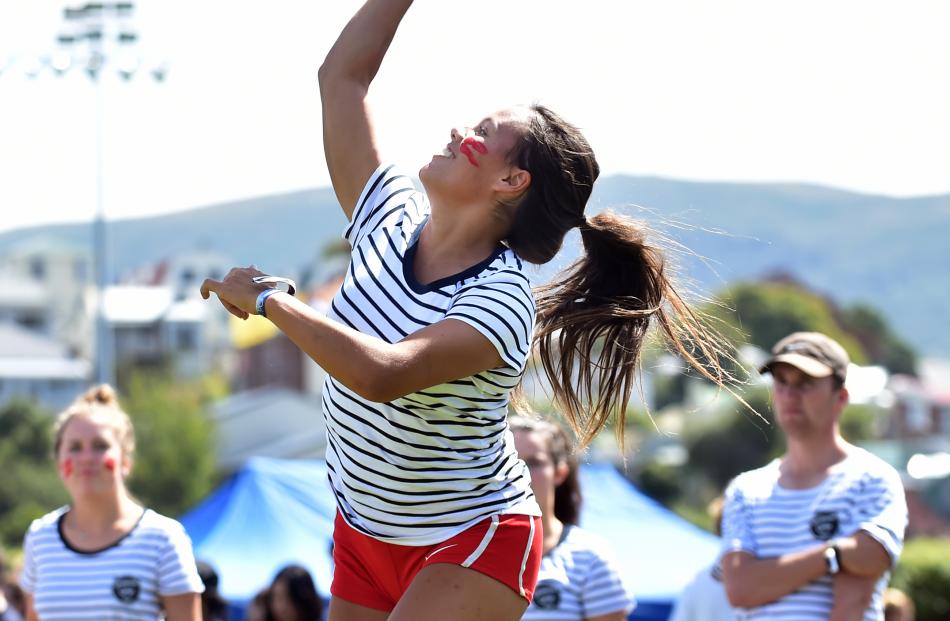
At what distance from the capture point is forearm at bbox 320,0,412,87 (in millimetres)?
3641

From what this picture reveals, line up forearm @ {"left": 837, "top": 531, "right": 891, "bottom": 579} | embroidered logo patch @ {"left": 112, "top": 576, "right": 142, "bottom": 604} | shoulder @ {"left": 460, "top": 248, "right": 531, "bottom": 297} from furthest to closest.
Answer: embroidered logo patch @ {"left": 112, "top": 576, "right": 142, "bottom": 604}, forearm @ {"left": 837, "top": 531, "right": 891, "bottom": 579}, shoulder @ {"left": 460, "top": 248, "right": 531, "bottom": 297}

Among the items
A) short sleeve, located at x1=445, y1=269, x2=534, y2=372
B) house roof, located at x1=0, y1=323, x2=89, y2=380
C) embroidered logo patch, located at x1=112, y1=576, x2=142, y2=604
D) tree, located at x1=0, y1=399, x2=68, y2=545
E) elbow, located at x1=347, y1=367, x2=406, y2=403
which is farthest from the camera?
house roof, located at x1=0, y1=323, x2=89, y2=380

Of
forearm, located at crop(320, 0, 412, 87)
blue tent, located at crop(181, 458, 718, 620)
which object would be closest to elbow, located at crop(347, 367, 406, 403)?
forearm, located at crop(320, 0, 412, 87)

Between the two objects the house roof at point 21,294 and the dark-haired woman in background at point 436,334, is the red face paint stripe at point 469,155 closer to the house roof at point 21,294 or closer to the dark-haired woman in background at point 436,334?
the dark-haired woman in background at point 436,334

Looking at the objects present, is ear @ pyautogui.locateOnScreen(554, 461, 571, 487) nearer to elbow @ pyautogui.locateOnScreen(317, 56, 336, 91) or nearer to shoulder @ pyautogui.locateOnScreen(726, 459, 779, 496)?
shoulder @ pyautogui.locateOnScreen(726, 459, 779, 496)

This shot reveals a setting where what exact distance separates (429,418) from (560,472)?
2.45m

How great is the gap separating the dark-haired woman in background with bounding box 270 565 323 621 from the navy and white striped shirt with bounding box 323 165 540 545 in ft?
11.6

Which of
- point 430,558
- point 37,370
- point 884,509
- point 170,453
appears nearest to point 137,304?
point 37,370

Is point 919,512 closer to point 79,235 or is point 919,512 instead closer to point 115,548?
point 115,548

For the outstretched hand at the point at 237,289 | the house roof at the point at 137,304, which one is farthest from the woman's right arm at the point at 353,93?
the house roof at the point at 137,304

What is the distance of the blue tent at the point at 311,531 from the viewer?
31.8 feet

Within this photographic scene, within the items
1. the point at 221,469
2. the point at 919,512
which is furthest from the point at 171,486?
the point at 919,512

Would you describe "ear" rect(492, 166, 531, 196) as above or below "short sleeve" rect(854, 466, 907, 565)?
above

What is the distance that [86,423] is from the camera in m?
5.15
